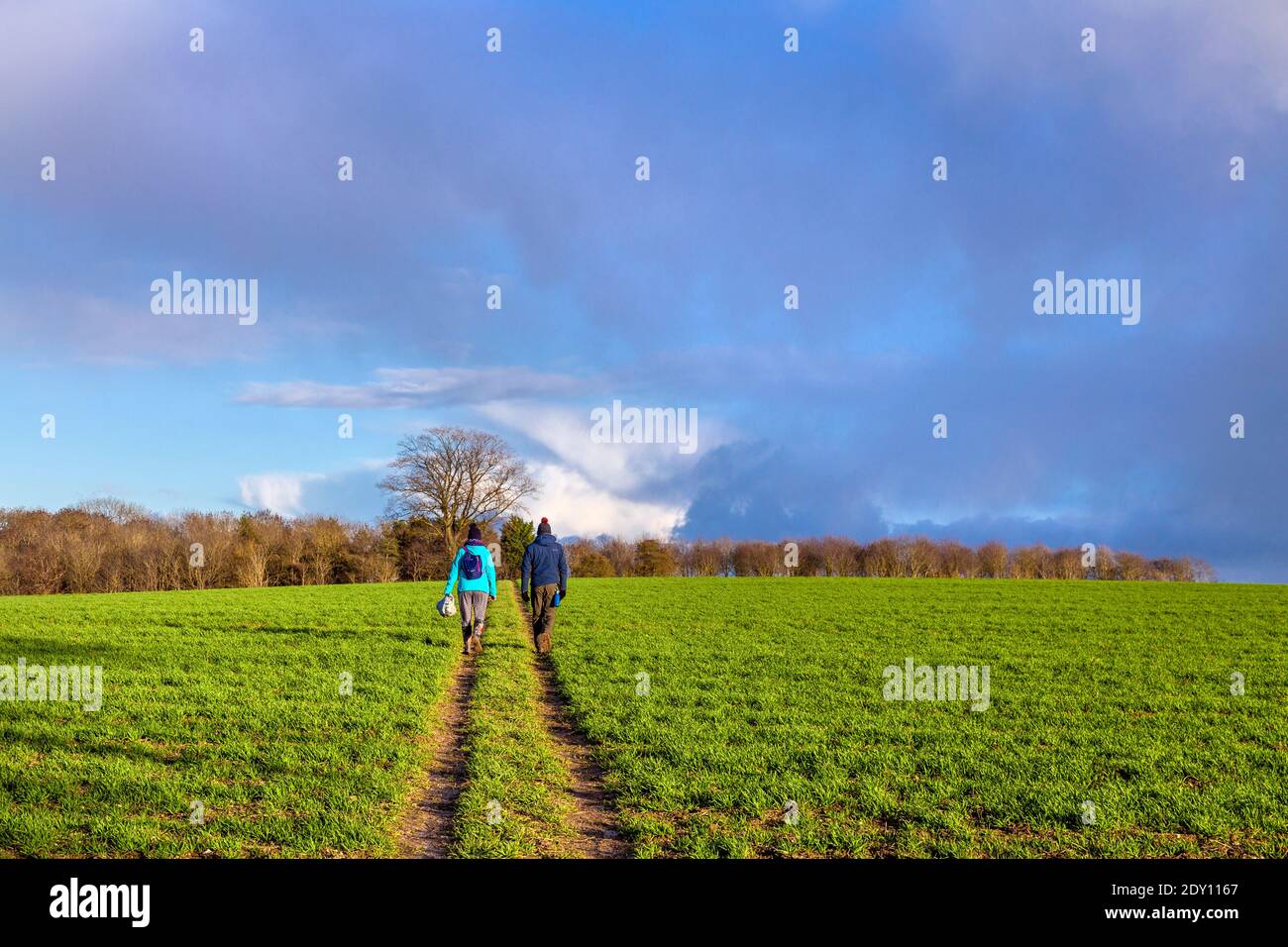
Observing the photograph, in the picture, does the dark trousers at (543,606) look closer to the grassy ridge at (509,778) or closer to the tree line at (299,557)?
the grassy ridge at (509,778)

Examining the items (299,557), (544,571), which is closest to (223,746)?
(544,571)

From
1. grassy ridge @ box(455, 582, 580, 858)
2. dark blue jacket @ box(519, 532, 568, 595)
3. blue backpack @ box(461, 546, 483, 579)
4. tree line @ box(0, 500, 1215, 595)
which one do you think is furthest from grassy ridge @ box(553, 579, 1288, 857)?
tree line @ box(0, 500, 1215, 595)

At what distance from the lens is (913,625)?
24344 mm

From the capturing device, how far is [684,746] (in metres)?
9.81

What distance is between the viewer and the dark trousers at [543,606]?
17.6m

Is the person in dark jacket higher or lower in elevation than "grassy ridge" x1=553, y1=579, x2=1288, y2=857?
higher

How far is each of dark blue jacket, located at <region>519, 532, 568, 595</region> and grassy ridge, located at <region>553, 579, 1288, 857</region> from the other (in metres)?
1.65

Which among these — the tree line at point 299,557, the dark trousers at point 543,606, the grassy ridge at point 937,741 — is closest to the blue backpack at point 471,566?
the dark trousers at point 543,606

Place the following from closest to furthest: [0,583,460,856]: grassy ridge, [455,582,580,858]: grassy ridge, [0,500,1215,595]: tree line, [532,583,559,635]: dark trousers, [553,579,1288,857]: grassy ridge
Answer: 1. [455,582,580,858]: grassy ridge
2. [0,583,460,856]: grassy ridge
3. [553,579,1288,857]: grassy ridge
4. [532,583,559,635]: dark trousers
5. [0,500,1215,595]: tree line

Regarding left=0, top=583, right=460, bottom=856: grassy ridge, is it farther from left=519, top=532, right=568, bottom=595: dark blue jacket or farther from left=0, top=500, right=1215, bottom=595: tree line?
left=0, top=500, right=1215, bottom=595: tree line

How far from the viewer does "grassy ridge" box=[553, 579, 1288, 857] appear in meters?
7.23

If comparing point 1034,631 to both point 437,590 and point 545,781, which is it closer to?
point 545,781
